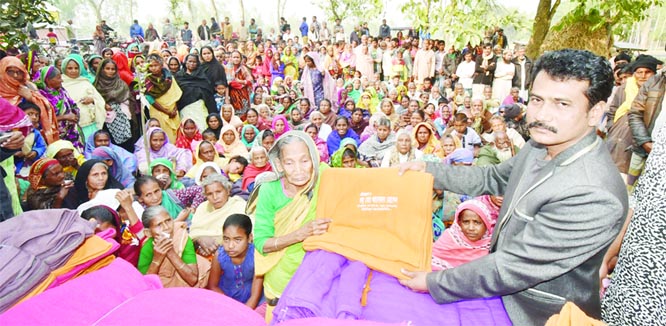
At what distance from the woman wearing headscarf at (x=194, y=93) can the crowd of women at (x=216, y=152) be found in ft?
0.08

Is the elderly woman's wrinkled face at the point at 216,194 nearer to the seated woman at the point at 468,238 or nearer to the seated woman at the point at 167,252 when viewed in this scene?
the seated woman at the point at 167,252

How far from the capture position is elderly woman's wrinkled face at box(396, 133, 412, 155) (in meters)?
5.58

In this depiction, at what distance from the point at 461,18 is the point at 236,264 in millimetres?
4459

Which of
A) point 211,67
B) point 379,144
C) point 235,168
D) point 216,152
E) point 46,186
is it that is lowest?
point 379,144

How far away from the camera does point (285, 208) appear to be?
2.18 meters

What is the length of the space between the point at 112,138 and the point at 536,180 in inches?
248

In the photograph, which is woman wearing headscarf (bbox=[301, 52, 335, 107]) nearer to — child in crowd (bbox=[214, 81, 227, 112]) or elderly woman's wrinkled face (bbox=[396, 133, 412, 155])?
child in crowd (bbox=[214, 81, 227, 112])

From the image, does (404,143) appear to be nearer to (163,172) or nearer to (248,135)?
(248,135)

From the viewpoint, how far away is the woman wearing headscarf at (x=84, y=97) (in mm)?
5922

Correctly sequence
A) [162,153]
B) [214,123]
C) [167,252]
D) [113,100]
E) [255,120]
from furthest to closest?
1. [255,120]
2. [214,123]
3. [113,100]
4. [162,153]
5. [167,252]

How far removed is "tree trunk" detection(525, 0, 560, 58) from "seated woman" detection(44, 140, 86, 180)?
7081mm

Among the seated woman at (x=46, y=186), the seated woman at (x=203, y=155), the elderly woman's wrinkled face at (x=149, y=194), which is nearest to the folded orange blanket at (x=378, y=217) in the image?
the elderly woman's wrinkled face at (x=149, y=194)

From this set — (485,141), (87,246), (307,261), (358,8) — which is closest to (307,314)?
(307,261)

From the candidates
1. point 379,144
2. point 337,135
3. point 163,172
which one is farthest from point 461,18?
point 163,172
